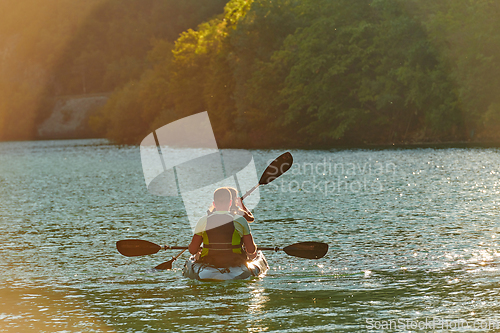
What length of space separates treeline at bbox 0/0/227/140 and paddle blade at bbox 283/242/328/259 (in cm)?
11851

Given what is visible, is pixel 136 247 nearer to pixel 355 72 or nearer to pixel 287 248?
pixel 287 248

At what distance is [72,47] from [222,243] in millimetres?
166835

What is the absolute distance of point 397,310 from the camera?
10.0m

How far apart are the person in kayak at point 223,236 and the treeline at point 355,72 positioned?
4650cm

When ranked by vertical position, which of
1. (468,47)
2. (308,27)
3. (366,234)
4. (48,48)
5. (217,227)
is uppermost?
(48,48)

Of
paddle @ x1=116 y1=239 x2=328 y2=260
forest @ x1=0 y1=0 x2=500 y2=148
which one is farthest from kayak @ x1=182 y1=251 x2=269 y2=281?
forest @ x1=0 y1=0 x2=500 y2=148

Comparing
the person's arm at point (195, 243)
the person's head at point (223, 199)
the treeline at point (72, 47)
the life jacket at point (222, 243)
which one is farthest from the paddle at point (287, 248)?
the treeline at point (72, 47)

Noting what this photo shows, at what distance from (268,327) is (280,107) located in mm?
57148

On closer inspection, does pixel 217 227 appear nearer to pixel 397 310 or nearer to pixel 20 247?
pixel 397 310

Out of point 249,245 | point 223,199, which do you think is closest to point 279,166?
point 249,245

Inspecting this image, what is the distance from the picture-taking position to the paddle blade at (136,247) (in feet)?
42.4

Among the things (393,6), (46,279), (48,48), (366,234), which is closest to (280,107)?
(393,6)

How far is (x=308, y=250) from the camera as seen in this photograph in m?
12.6

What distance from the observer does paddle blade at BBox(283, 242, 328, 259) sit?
12.5m
